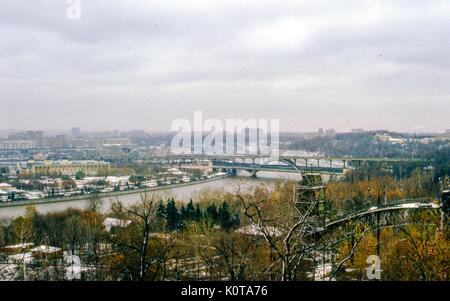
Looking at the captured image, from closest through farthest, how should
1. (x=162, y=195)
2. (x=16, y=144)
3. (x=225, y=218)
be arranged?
(x=225, y=218) < (x=162, y=195) < (x=16, y=144)

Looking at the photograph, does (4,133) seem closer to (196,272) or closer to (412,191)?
(196,272)

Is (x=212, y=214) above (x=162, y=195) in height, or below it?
below

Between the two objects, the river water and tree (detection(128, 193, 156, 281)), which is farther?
the river water

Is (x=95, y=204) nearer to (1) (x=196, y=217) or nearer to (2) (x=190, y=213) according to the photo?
(2) (x=190, y=213)

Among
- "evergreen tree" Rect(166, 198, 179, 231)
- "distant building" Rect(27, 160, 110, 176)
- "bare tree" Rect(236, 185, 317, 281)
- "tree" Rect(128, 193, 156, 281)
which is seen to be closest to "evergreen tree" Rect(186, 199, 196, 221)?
"evergreen tree" Rect(166, 198, 179, 231)

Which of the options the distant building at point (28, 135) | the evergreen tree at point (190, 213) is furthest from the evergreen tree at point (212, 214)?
Answer: the distant building at point (28, 135)

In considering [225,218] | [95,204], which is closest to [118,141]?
[95,204]

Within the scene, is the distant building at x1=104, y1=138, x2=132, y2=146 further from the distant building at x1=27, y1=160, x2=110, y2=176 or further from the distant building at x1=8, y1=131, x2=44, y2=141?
the distant building at x1=27, y1=160, x2=110, y2=176

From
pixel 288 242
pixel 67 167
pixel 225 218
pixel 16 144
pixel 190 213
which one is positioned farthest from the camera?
pixel 67 167

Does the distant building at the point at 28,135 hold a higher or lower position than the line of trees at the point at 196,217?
higher

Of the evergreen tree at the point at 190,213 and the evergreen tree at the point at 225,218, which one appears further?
the evergreen tree at the point at 190,213

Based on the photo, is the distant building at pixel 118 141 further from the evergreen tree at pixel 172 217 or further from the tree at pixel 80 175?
the evergreen tree at pixel 172 217
